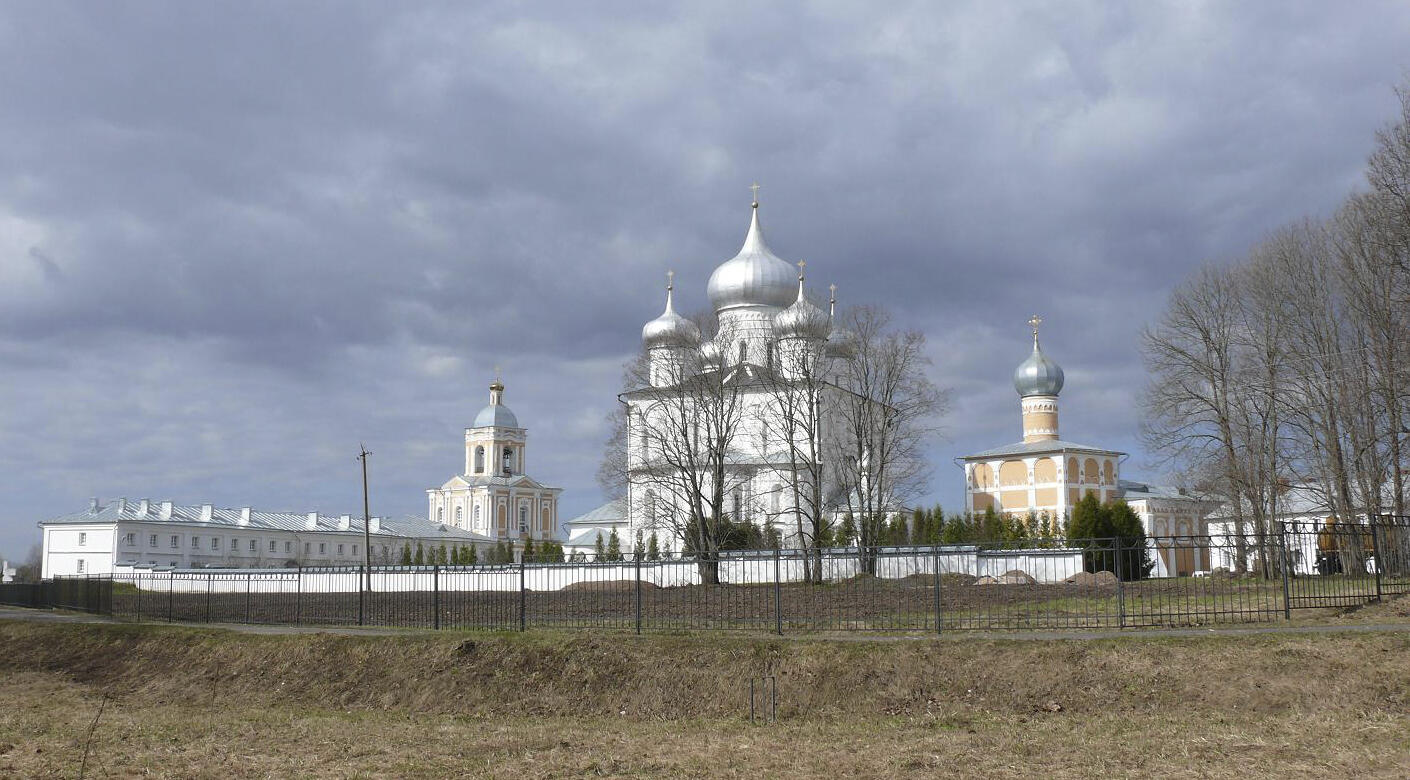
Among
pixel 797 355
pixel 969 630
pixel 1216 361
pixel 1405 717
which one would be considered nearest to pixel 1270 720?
pixel 1405 717

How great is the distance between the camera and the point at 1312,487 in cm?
3031

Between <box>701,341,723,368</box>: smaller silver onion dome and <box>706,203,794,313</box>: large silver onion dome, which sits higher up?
<box>706,203,794,313</box>: large silver onion dome

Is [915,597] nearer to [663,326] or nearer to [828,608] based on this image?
[828,608]

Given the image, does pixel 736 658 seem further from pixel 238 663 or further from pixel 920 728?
pixel 238 663

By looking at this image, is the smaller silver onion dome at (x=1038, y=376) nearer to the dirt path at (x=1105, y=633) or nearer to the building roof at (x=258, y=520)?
the building roof at (x=258, y=520)

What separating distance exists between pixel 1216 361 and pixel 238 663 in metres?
27.8

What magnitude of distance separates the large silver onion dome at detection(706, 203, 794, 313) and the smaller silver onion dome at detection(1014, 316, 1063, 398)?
2642 centimetres

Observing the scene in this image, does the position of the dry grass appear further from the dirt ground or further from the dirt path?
the dirt ground

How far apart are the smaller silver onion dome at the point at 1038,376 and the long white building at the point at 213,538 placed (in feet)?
138

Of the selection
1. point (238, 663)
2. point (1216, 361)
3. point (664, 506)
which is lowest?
point (238, 663)

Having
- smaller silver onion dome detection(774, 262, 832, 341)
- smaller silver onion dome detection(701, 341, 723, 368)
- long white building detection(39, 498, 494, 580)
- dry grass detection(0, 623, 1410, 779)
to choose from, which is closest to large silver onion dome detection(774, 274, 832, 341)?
smaller silver onion dome detection(774, 262, 832, 341)

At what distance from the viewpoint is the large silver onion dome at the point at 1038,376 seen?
238ft

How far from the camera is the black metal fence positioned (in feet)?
51.4

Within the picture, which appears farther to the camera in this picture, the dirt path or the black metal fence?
the black metal fence
